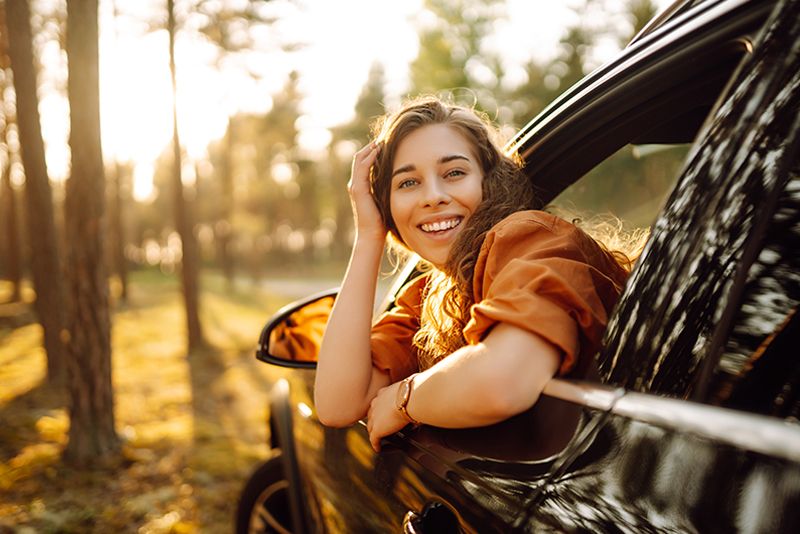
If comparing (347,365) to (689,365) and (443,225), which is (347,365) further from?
(689,365)

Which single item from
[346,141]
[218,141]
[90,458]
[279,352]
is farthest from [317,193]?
[279,352]

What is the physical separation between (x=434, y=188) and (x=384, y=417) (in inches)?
27.5

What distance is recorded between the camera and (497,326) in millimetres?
1010

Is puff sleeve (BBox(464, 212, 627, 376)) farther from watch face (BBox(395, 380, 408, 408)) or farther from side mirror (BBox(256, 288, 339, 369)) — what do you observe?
side mirror (BBox(256, 288, 339, 369))

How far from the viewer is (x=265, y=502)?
2.55m

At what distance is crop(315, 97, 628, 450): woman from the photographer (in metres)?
0.98

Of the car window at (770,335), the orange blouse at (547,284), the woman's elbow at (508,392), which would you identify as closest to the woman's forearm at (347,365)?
the orange blouse at (547,284)

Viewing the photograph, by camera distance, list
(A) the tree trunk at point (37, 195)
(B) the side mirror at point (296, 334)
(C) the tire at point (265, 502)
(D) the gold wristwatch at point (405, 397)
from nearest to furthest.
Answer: (D) the gold wristwatch at point (405, 397) → (B) the side mirror at point (296, 334) → (C) the tire at point (265, 502) → (A) the tree trunk at point (37, 195)

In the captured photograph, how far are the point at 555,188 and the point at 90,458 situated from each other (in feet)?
15.4

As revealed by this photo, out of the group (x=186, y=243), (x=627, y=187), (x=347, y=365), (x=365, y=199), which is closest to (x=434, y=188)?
(x=365, y=199)

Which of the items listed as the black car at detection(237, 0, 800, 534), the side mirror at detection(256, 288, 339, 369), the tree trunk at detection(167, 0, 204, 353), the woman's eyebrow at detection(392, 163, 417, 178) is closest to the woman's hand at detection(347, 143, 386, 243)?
the woman's eyebrow at detection(392, 163, 417, 178)

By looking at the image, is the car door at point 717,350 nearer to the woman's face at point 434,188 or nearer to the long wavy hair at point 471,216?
the long wavy hair at point 471,216

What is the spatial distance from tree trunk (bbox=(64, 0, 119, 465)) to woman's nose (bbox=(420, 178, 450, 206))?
12.5 feet

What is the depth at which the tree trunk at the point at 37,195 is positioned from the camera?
6.40 meters
